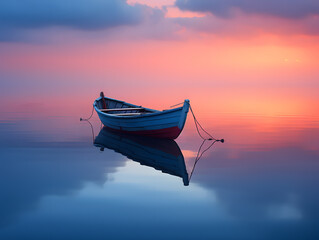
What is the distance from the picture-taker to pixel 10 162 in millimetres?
12062

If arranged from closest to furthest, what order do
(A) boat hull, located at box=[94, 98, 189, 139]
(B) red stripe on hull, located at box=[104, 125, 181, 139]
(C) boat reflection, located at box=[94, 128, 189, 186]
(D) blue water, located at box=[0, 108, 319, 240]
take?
(D) blue water, located at box=[0, 108, 319, 240]
(C) boat reflection, located at box=[94, 128, 189, 186]
(A) boat hull, located at box=[94, 98, 189, 139]
(B) red stripe on hull, located at box=[104, 125, 181, 139]

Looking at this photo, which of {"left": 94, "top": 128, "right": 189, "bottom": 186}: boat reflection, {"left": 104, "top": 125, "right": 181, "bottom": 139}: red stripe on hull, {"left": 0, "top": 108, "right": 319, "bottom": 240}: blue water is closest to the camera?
{"left": 0, "top": 108, "right": 319, "bottom": 240}: blue water

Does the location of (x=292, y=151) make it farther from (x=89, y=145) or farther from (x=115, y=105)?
(x=115, y=105)

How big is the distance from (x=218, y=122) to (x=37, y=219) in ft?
61.7

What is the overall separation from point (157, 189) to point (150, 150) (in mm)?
5248

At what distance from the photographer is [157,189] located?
8812mm

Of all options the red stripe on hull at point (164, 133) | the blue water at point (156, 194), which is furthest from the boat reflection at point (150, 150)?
the blue water at point (156, 194)

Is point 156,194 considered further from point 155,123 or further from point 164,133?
point 164,133

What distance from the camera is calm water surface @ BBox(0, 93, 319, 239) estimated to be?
6.38m

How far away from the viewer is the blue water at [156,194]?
634cm

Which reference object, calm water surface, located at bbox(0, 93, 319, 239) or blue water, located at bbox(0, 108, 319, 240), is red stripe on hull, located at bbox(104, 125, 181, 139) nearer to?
calm water surface, located at bbox(0, 93, 319, 239)

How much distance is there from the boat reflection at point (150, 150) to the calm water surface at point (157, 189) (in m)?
0.04

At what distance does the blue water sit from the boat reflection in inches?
14.0

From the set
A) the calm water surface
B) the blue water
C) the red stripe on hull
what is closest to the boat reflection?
the calm water surface
